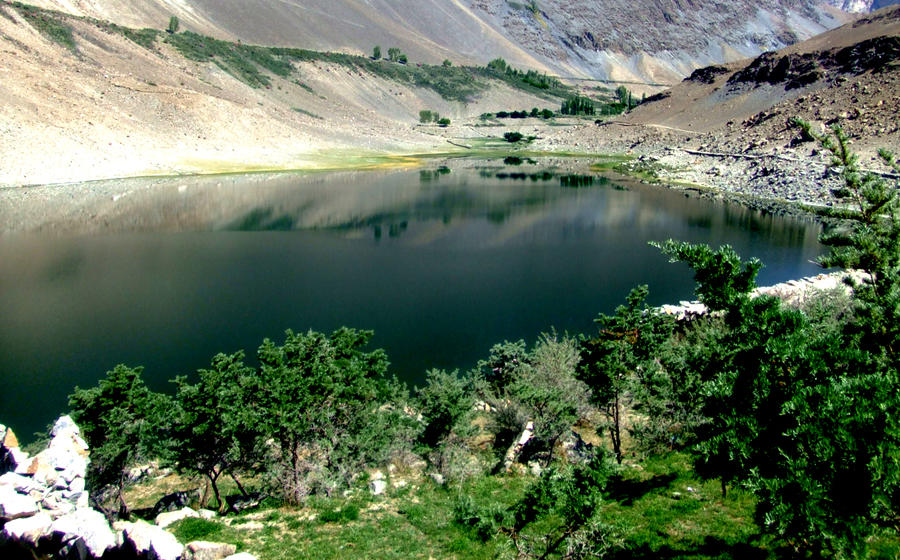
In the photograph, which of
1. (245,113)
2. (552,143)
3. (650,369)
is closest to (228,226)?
(650,369)

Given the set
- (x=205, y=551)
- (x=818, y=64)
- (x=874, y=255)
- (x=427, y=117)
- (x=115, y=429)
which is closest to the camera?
(x=205, y=551)

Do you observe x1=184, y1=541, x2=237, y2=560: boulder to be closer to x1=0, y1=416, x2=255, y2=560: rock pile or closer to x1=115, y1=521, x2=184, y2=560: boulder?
x1=0, y1=416, x2=255, y2=560: rock pile

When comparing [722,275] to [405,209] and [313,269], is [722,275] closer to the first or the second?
[313,269]

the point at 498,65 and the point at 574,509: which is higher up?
the point at 498,65

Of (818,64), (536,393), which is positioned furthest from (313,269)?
(818,64)

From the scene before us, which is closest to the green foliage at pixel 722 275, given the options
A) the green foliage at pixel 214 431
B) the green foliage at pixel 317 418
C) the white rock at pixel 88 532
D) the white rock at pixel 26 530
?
the green foliage at pixel 317 418

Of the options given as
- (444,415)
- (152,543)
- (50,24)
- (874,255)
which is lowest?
(444,415)

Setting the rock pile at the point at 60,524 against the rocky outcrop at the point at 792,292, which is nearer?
the rock pile at the point at 60,524

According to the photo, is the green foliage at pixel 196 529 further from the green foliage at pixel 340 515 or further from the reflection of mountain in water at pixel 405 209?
the reflection of mountain in water at pixel 405 209

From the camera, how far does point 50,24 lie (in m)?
96.0

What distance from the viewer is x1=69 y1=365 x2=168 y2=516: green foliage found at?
12672 millimetres

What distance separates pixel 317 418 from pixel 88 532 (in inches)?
204

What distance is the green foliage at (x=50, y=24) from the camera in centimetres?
9231

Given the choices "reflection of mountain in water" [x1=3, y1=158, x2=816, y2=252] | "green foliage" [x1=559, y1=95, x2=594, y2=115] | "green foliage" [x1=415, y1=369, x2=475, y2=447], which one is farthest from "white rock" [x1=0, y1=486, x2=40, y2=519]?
"green foliage" [x1=559, y1=95, x2=594, y2=115]
